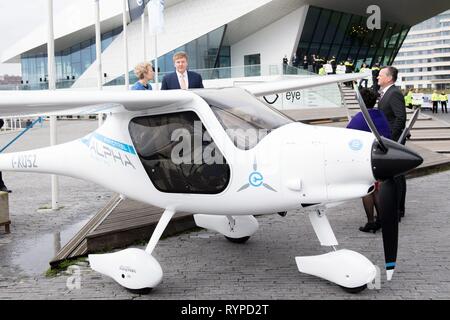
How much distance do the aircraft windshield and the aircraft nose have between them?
37.1 inches

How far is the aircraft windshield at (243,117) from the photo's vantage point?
4.80 m

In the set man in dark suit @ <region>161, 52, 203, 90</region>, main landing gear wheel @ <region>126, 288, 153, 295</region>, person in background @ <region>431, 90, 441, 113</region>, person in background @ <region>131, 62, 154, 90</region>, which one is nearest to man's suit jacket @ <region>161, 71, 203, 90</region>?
man in dark suit @ <region>161, 52, 203, 90</region>

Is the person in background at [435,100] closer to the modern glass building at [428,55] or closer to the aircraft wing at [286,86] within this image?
the aircraft wing at [286,86]

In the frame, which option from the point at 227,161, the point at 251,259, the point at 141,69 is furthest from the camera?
the point at 141,69

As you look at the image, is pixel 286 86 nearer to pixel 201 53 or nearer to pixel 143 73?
pixel 143 73

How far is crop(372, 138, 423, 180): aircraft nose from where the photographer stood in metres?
4.35

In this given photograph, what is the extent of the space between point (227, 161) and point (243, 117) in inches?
17.8

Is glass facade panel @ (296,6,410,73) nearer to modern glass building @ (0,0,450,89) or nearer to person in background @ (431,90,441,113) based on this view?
modern glass building @ (0,0,450,89)

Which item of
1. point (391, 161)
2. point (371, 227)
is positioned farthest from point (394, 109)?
point (391, 161)

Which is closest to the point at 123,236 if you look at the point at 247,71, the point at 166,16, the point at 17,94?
the point at 17,94

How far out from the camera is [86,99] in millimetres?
4793

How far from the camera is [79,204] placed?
9797mm

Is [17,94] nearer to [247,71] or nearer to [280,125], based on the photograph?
[280,125]

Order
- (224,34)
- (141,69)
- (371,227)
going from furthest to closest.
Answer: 1. (224,34)
2. (371,227)
3. (141,69)
